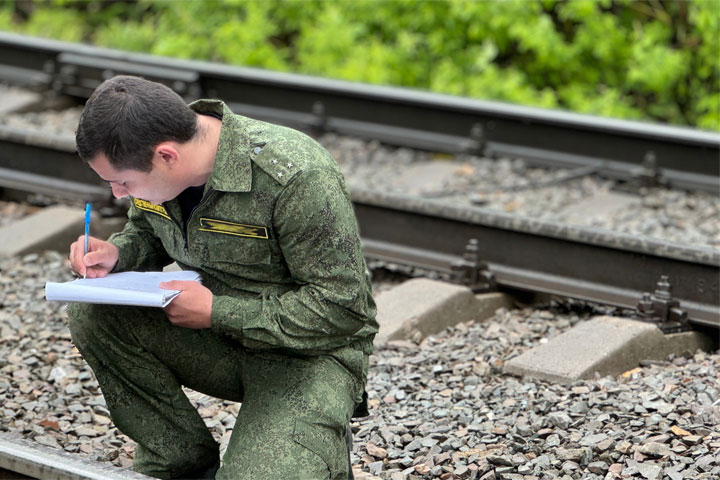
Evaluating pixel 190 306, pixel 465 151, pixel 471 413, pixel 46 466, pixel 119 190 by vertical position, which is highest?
pixel 119 190

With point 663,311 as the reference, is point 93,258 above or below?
above

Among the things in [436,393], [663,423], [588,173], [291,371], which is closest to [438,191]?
[588,173]

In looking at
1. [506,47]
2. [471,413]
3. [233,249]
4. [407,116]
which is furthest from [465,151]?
[233,249]

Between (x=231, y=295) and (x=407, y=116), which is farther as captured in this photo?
(x=407, y=116)

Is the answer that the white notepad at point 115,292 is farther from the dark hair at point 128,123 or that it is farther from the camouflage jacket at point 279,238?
the dark hair at point 128,123

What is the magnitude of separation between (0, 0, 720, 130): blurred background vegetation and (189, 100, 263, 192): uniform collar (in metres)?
6.05

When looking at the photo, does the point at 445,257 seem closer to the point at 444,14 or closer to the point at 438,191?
the point at 438,191

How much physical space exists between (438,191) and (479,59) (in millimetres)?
2916

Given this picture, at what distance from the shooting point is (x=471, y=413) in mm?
4340

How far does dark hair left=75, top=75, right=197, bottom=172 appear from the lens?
10.5 ft

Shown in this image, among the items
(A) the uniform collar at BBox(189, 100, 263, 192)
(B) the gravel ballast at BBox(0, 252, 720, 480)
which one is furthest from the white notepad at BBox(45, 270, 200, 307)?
(B) the gravel ballast at BBox(0, 252, 720, 480)

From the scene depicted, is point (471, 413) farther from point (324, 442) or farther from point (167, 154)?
point (167, 154)

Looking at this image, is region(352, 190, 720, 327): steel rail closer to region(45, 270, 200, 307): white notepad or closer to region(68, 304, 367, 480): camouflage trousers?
region(68, 304, 367, 480): camouflage trousers

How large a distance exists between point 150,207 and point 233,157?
39 cm
